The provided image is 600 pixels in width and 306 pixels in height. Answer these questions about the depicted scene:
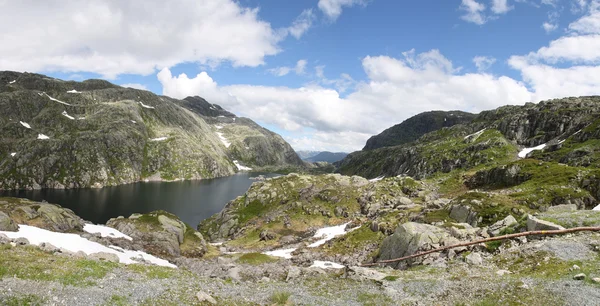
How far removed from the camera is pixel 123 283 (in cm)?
2275

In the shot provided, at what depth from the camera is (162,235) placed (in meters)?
65.0

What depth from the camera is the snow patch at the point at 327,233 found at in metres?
70.0

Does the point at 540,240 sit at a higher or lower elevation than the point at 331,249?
higher

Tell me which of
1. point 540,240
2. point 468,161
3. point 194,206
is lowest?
point 194,206

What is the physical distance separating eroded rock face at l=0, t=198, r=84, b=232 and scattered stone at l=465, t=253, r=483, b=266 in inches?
2461

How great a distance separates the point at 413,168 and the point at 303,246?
454 feet

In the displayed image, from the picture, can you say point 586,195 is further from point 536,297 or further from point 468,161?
point 468,161

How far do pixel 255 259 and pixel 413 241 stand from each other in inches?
1263

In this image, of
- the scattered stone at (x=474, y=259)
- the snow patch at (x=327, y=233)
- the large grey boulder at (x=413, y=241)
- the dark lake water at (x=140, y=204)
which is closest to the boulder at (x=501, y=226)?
the large grey boulder at (x=413, y=241)

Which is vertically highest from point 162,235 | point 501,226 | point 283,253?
point 501,226

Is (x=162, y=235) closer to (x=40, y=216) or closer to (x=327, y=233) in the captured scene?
(x=40, y=216)

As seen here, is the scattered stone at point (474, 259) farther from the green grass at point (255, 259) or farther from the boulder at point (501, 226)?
the green grass at point (255, 259)

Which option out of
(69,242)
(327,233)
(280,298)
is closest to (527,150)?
(327,233)

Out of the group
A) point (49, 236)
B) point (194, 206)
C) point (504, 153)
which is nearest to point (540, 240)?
point (49, 236)
